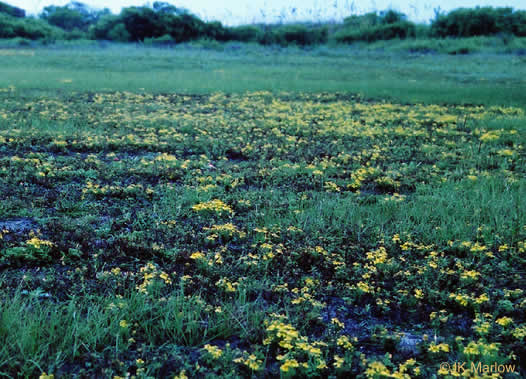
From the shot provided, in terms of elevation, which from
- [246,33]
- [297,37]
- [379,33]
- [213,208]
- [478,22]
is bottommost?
[213,208]

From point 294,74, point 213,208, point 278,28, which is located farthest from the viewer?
point 278,28

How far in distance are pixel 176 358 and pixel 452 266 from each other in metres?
2.83

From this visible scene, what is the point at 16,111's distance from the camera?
12.5 metres

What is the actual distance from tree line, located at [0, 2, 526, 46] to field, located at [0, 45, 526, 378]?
40.4m

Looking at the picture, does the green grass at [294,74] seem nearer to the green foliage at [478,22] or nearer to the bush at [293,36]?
the bush at [293,36]

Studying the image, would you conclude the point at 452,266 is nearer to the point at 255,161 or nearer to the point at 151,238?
the point at 151,238

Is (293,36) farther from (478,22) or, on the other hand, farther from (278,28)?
(478,22)

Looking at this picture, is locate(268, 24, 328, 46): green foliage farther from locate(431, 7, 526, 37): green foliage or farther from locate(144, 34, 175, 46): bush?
locate(431, 7, 526, 37): green foliage

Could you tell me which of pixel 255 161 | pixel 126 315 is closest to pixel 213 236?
pixel 126 315

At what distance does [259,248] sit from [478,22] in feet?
170

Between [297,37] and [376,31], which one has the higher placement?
[376,31]

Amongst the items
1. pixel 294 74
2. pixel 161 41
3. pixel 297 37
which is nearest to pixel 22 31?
pixel 161 41

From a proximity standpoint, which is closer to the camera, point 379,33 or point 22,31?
point 379,33

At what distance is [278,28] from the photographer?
52.8 m
